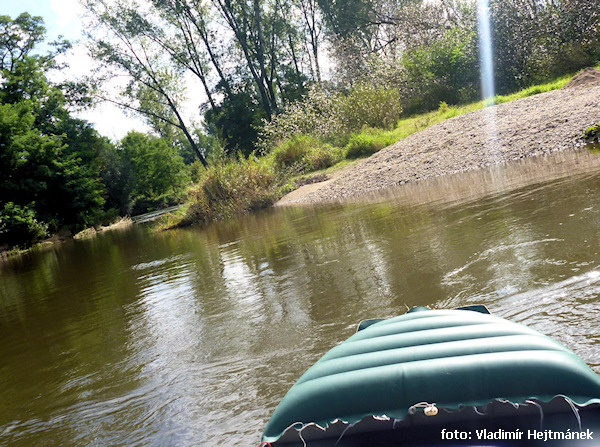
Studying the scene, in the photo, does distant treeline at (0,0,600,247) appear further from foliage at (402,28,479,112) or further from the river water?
the river water

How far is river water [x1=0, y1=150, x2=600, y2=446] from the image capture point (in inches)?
133

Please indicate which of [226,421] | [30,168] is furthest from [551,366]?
[30,168]

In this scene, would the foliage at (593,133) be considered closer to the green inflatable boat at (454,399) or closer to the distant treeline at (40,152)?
the green inflatable boat at (454,399)

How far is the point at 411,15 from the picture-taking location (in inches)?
1152

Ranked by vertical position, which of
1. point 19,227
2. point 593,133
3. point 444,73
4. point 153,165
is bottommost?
point 593,133

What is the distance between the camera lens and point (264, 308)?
5340mm

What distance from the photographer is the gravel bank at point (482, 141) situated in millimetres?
12195

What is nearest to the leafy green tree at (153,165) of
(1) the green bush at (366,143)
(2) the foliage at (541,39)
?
(1) the green bush at (366,143)

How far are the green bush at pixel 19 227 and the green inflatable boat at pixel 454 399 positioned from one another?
27.7m

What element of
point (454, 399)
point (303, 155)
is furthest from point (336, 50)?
point (454, 399)

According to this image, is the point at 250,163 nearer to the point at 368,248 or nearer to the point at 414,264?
the point at 368,248

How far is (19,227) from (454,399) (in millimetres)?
28724

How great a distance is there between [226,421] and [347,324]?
4.82ft

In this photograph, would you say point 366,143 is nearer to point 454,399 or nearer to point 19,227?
point 454,399
